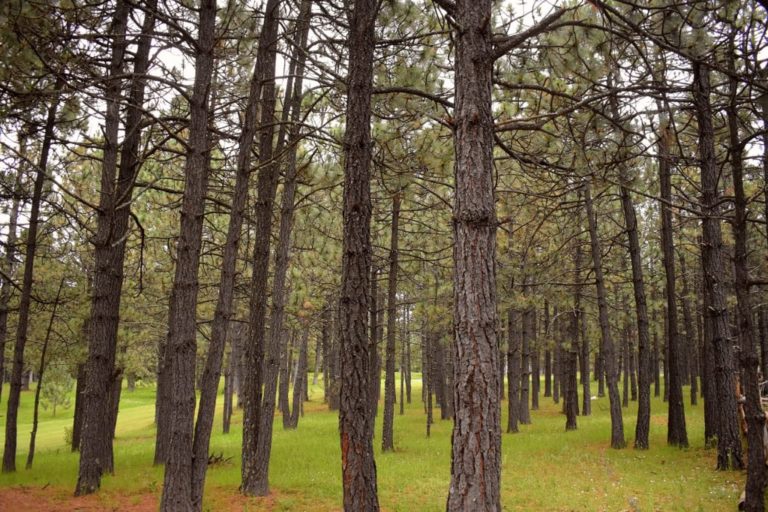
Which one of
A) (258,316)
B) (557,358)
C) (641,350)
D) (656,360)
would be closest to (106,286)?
(258,316)

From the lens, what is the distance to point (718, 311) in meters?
9.47

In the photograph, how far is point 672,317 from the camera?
515 inches

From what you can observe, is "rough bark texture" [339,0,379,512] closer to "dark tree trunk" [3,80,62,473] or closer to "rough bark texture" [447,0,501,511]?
"rough bark texture" [447,0,501,511]

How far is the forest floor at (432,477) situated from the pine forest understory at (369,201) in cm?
10

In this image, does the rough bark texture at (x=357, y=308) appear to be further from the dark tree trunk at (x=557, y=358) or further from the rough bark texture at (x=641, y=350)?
the dark tree trunk at (x=557, y=358)

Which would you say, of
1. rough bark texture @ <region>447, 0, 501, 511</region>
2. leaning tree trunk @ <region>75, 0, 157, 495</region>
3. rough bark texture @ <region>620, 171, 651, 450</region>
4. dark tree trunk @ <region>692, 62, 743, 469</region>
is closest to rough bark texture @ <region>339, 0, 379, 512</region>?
rough bark texture @ <region>447, 0, 501, 511</region>

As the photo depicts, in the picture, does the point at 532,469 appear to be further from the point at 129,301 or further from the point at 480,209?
the point at 129,301

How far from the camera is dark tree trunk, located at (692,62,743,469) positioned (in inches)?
377

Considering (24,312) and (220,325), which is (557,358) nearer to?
(24,312)

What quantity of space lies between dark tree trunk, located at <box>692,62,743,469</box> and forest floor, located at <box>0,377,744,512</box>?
533mm

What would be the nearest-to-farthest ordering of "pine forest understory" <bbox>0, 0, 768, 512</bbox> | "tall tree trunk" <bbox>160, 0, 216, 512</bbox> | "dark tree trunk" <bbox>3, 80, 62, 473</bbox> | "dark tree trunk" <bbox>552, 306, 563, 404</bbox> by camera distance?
"pine forest understory" <bbox>0, 0, 768, 512</bbox>
"tall tree trunk" <bbox>160, 0, 216, 512</bbox>
"dark tree trunk" <bbox>3, 80, 62, 473</bbox>
"dark tree trunk" <bbox>552, 306, 563, 404</bbox>

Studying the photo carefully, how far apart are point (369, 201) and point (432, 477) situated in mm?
8011

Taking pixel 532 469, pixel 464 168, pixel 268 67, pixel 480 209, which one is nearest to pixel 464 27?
pixel 464 168

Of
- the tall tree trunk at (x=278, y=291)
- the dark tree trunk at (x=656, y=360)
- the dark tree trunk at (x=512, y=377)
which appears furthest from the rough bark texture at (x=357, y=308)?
the dark tree trunk at (x=656, y=360)
